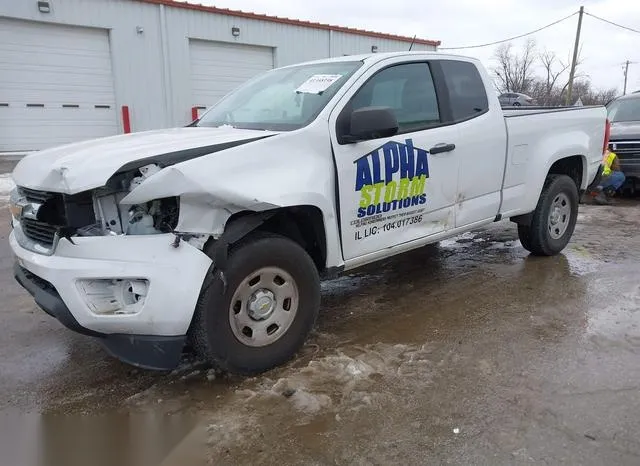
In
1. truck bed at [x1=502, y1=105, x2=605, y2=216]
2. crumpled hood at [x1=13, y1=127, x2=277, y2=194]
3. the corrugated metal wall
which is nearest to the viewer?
crumpled hood at [x1=13, y1=127, x2=277, y2=194]

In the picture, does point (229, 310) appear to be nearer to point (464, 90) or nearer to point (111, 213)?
point (111, 213)

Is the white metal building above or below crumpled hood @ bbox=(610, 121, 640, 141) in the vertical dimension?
above

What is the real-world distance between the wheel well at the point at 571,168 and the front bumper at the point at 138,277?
4350mm

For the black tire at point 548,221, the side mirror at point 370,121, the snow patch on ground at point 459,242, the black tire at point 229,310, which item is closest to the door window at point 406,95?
the side mirror at point 370,121

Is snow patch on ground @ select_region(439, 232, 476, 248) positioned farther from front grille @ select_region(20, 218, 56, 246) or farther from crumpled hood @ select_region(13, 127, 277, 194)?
front grille @ select_region(20, 218, 56, 246)

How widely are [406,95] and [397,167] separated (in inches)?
28.4

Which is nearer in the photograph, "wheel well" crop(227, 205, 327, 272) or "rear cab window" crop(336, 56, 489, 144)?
"wheel well" crop(227, 205, 327, 272)

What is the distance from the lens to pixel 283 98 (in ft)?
13.4

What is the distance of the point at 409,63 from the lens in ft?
14.2

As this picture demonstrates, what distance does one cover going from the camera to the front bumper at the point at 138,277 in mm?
2783

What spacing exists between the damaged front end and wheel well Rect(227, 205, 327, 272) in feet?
1.96

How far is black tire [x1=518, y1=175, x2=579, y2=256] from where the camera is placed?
216 inches

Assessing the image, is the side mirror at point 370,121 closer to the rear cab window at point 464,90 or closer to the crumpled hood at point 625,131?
the rear cab window at point 464,90

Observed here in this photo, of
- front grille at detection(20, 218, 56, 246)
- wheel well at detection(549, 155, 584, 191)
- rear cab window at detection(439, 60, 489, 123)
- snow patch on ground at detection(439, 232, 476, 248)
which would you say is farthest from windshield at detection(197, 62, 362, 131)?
snow patch on ground at detection(439, 232, 476, 248)
